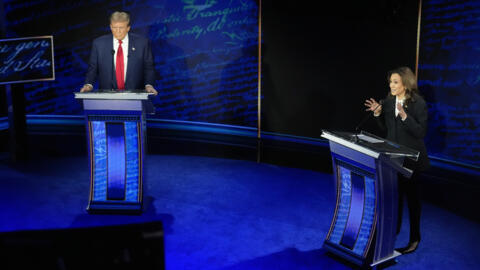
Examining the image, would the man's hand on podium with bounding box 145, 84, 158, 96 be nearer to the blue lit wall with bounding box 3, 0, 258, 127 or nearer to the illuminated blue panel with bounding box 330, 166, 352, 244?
the illuminated blue panel with bounding box 330, 166, 352, 244

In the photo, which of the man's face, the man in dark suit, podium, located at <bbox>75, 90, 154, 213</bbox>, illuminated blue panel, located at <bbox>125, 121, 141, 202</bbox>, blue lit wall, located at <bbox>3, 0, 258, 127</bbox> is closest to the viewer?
podium, located at <bbox>75, 90, 154, 213</bbox>

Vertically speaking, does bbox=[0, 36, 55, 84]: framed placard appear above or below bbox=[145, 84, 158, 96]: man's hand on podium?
above

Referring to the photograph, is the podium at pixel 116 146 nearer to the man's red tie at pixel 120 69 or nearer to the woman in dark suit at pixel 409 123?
the man's red tie at pixel 120 69

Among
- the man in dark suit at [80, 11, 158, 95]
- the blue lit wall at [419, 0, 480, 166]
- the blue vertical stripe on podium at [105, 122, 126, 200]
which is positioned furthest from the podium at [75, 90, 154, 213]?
the blue lit wall at [419, 0, 480, 166]

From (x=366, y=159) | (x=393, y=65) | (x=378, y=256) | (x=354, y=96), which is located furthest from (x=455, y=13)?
(x=378, y=256)

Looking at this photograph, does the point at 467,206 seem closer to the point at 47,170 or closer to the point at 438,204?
the point at 438,204

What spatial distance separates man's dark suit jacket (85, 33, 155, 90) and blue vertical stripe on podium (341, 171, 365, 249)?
6.83 ft

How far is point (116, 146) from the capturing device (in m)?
3.78

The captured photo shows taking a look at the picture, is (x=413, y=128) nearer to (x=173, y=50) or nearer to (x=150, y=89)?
(x=150, y=89)

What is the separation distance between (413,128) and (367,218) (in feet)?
2.26

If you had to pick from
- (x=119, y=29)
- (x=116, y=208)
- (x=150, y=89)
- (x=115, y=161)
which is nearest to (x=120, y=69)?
(x=119, y=29)

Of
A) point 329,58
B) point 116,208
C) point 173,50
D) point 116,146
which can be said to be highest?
point 173,50

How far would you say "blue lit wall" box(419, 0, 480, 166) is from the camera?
12.8 feet

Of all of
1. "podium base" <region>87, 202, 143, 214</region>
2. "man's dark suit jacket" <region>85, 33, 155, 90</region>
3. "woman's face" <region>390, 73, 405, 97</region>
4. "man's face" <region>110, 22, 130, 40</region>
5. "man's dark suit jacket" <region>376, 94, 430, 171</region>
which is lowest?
"podium base" <region>87, 202, 143, 214</region>
